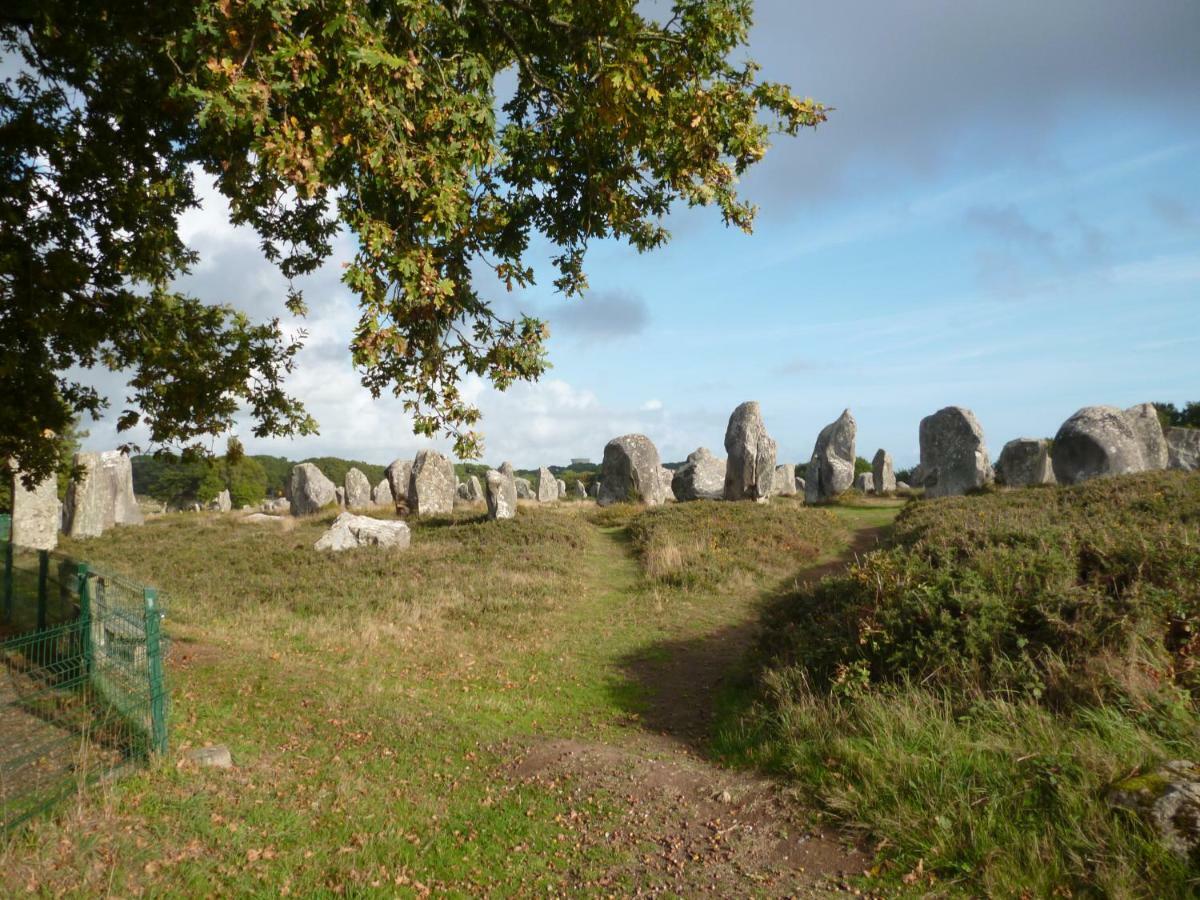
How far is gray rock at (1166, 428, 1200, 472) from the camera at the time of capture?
2700 cm

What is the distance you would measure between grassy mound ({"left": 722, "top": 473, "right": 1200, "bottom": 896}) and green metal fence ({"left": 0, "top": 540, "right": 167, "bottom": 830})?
17.9 feet

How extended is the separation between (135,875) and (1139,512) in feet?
44.8

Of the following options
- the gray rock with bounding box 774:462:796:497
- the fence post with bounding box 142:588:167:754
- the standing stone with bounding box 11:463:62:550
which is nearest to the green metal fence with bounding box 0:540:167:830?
the fence post with bounding box 142:588:167:754

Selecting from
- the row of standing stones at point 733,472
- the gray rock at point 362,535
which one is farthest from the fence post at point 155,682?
the row of standing stones at point 733,472

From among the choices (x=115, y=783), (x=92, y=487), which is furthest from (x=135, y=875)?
(x=92, y=487)

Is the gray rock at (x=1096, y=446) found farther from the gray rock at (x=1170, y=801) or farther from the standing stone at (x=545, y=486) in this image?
the standing stone at (x=545, y=486)

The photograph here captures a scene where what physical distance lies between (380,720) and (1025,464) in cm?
2619

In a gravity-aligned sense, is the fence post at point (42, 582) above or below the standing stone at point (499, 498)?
below

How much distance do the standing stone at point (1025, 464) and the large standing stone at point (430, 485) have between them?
70.3 ft

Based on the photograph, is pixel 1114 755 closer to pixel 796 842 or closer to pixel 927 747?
pixel 927 747

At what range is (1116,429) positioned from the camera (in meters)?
23.6

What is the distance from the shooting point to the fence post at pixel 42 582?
34.3ft

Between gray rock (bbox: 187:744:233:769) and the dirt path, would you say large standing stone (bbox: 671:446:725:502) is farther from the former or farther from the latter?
gray rock (bbox: 187:744:233:769)

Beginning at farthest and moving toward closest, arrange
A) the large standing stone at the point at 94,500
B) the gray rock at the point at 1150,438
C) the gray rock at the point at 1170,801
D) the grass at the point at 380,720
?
the large standing stone at the point at 94,500
the gray rock at the point at 1150,438
the grass at the point at 380,720
the gray rock at the point at 1170,801
